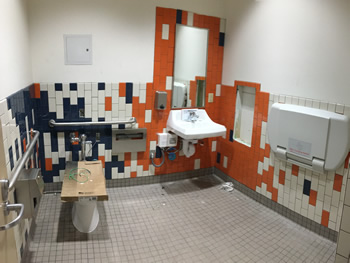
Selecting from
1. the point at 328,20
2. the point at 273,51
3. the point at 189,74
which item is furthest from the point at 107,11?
the point at 328,20

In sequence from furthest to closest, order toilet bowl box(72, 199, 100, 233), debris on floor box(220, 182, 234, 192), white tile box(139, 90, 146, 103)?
debris on floor box(220, 182, 234, 192) < white tile box(139, 90, 146, 103) < toilet bowl box(72, 199, 100, 233)

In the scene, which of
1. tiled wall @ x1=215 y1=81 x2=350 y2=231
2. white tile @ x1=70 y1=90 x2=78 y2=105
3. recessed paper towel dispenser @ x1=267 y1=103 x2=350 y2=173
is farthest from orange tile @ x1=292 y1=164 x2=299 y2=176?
white tile @ x1=70 y1=90 x2=78 y2=105

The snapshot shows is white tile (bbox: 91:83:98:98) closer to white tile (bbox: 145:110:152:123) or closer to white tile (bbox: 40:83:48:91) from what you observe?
white tile (bbox: 40:83:48:91)

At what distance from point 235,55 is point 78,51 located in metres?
1.87

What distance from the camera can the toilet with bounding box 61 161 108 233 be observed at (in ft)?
8.46

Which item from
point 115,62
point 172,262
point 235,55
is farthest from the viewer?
point 235,55

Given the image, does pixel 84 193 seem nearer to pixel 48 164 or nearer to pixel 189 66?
pixel 48 164

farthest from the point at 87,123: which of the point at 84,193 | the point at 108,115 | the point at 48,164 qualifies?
the point at 84,193

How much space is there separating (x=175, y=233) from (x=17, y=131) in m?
1.64

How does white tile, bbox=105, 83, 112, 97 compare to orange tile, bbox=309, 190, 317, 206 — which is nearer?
orange tile, bbox=309, 190, 317, 206

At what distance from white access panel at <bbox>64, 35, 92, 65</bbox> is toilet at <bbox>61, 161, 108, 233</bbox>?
3.79 ft

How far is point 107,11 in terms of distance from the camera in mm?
3287

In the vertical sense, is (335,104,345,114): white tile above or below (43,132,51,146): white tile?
above

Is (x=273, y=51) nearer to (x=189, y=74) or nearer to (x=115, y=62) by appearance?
(x=189, y=74)
